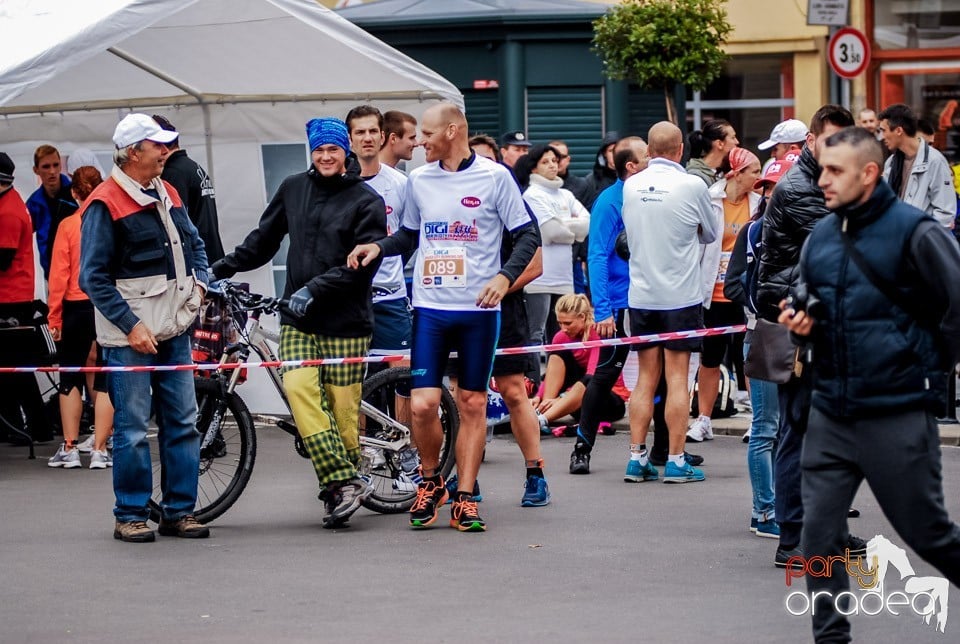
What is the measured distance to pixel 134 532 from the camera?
832 cm

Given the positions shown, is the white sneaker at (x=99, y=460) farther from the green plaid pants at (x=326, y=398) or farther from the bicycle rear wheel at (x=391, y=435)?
→ the green plaid pants at (x=326, y=398)

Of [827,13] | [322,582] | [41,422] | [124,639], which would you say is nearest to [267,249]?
[322,582]

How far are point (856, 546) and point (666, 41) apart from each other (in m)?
11.3

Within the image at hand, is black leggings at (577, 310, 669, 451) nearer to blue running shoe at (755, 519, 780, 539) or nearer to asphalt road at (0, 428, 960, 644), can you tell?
asphalt road at (0, 428, 960, 644)

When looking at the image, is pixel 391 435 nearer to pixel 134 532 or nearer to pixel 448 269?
pixel 448 269

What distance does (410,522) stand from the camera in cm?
873

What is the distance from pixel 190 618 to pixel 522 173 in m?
6.98

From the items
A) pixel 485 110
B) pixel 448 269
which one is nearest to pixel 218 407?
pixel 448 269

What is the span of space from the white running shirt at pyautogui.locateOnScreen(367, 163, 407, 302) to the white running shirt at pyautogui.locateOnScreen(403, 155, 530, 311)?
4.77 feet

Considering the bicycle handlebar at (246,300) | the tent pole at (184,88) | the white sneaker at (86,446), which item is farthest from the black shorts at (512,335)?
the tent pole at (184,88)

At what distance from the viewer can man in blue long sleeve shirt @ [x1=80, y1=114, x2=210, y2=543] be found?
8.16 m

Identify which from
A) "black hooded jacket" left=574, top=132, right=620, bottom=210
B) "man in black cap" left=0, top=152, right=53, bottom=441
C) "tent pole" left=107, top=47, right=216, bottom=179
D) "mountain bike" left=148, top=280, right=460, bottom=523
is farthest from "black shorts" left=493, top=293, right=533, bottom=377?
"black hooded jacket" left=574, top=132, right=620, bottom=210

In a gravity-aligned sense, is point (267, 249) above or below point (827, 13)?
below

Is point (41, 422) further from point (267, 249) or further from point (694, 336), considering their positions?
point (694, 336)
